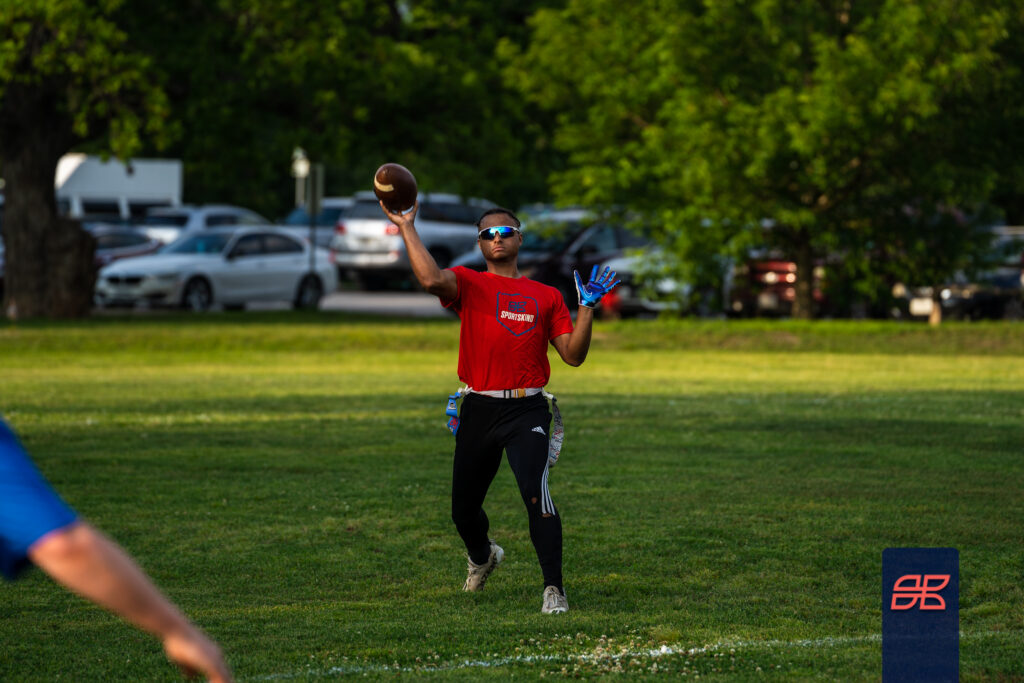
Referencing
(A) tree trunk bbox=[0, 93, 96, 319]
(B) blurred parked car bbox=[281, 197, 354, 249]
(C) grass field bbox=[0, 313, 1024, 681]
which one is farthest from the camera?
(B) blurred parked car bbox=[281, 197, 354, 249]

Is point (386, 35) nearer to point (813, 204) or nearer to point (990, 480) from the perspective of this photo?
point (813, 204)

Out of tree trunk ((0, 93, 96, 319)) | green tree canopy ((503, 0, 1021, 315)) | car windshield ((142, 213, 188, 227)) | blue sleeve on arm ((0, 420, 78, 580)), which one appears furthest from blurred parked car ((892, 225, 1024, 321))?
blue sleeve on arm ((0, 420, 78, 580))

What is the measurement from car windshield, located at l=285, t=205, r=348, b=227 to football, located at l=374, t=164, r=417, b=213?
36.5 metres

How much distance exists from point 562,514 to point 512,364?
286 cm

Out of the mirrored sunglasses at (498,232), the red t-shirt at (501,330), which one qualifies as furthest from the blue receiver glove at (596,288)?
the mirrored sunglasses at (498,232)

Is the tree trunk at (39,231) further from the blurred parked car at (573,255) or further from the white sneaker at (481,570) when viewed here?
the white sneaker at (481,570)

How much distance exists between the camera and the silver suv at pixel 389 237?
36.4m

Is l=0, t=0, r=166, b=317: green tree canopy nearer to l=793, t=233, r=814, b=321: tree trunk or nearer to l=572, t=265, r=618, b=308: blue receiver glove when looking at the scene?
l=793, t=233, r=814, b=321: tree trunk

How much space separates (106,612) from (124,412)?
27.0ft

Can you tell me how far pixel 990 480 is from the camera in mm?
10828

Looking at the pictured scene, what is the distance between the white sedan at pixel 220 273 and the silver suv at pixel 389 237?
12.5 feet

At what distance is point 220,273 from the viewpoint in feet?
102

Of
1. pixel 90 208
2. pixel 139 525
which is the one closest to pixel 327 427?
pixel 139 525

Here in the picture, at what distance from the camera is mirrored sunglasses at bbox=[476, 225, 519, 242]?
7004mm
